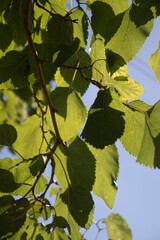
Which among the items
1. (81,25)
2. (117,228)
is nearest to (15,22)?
(81,25)

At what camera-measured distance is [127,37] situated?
456mm

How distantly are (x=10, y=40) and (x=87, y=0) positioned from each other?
0.62 ft

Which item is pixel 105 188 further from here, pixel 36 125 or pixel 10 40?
pixel 10 40

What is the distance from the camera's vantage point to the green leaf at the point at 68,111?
50 cm

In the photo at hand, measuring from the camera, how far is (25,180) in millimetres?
545

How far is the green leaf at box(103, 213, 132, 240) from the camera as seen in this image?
0.88 m

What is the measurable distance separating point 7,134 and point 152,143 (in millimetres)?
327

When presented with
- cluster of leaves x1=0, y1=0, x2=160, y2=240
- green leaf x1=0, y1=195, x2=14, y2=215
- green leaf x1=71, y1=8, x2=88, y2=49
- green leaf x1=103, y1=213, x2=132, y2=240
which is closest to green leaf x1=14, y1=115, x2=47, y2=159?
cluster of leaves x1=0, y1=0, x2=160, y2=240

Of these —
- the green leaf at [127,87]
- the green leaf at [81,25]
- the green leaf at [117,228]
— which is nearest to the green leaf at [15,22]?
the green leaf at [81,25]

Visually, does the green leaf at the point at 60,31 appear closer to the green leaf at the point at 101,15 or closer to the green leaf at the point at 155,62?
the green leaf at the point at 101,15

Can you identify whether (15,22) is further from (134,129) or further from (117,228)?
(117,228)

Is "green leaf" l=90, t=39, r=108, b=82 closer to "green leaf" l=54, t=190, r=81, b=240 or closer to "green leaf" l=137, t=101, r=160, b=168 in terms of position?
"green leaf" l=137, t=101, r=160, b=168

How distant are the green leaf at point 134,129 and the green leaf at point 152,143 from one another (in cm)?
5

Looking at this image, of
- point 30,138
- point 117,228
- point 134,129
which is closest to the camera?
point 134,129
